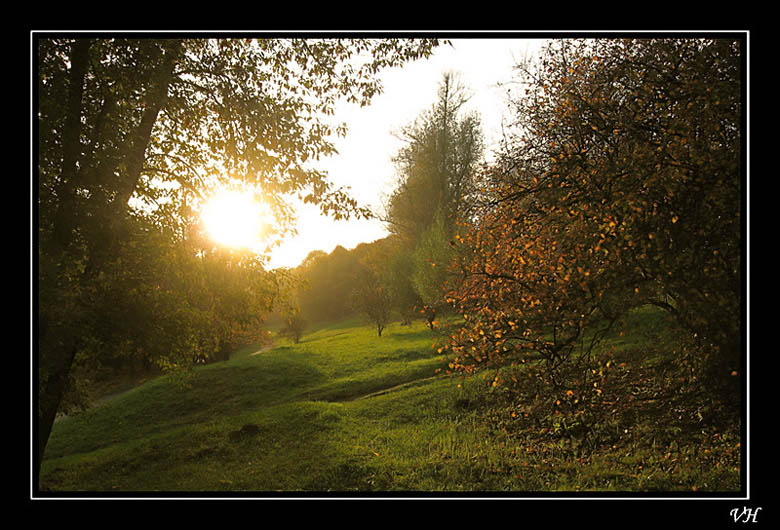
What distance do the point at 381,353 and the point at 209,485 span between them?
14.5 metres

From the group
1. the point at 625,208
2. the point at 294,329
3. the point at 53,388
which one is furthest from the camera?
the point at 294,329

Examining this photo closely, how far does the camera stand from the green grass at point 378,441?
6.70m

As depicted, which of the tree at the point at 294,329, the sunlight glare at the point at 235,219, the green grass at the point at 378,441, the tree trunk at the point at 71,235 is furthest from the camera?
the tree at the point at 294,329

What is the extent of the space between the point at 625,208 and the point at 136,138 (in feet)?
26.4

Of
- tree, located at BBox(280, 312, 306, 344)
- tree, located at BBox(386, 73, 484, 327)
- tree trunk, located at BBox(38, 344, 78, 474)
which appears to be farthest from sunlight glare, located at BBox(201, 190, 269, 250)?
tree, located at BBox(280, 312, 306, 344)

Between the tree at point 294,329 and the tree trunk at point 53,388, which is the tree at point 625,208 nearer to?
the tree trunk at point 53,388

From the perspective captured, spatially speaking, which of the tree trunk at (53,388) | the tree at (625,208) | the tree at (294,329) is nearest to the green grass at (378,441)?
the tree trunk at (53,388)

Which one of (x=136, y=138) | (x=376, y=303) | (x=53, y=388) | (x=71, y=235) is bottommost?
(x=376, y=303)

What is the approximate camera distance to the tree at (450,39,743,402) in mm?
5535

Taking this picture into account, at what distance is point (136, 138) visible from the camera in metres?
7.92

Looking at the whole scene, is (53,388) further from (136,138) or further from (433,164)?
(433,164)

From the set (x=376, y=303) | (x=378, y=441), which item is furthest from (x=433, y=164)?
(x=378, y=441)

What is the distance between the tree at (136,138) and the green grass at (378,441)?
325cm
